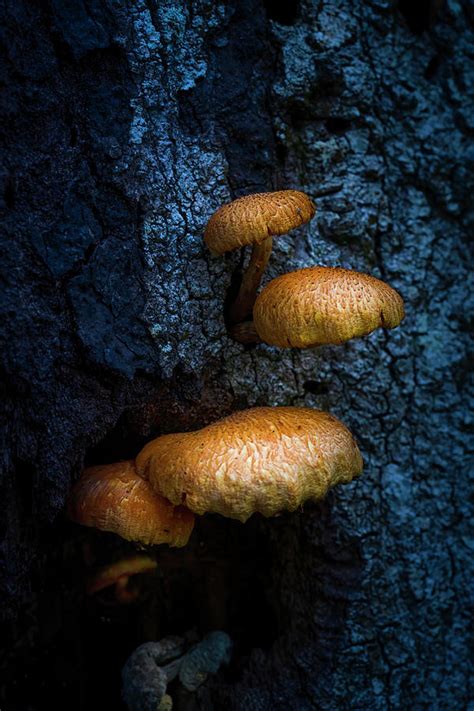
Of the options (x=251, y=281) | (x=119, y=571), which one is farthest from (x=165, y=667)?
(x=251, y=281)

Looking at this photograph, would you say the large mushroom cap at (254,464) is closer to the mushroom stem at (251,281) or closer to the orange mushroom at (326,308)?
the orange mushroom at (326,308)

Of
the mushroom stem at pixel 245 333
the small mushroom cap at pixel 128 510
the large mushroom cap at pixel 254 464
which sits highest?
the mushroom stem at pixel 245 333

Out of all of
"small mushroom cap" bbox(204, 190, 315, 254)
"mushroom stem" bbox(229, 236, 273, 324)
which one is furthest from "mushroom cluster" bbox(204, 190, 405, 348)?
"mushroom stem" bbox(229, 236, 273, 324)

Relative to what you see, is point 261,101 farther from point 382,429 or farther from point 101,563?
point 101,563

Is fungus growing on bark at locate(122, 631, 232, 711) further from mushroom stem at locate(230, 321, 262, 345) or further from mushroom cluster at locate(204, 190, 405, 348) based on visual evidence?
mushroom cluster at locate(204, 190, 405, 348)

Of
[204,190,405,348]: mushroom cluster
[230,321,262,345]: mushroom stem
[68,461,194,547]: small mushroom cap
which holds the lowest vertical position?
[68,461,194,547]: small mushroom cap

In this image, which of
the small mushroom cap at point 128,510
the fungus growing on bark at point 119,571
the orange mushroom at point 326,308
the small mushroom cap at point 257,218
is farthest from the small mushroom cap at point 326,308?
the fungus growing on bark at point 119,571

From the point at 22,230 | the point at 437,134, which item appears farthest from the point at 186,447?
the point at 437,134

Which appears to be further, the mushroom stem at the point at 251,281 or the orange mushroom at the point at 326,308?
the mushroom stem at the point at 251,281
